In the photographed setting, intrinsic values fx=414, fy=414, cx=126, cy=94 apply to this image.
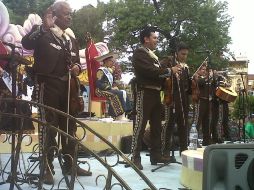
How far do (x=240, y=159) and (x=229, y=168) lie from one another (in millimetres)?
66

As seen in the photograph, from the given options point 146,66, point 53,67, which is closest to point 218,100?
point 146,66

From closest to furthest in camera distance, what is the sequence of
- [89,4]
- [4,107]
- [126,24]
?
[4,107], [126,24], [89,4]

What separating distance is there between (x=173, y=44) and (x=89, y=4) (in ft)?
102

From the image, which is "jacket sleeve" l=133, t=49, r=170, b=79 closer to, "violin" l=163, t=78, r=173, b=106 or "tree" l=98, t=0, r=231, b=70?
"violin" l=163, t=78, r=173, b=106

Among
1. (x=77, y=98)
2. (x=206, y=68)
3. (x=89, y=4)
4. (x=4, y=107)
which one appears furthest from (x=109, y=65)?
(x=89, y=4)

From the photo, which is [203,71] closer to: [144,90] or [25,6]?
[144,90]

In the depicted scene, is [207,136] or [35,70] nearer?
[35,70]

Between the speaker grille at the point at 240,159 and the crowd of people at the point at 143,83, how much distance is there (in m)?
1.48

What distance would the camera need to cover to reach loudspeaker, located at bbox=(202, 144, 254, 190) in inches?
69.4

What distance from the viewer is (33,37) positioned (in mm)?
4246

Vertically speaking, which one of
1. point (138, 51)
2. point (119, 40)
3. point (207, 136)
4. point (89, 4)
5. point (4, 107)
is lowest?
point (207, 136)

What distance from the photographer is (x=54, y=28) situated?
4.59m

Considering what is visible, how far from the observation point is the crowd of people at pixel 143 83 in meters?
4.45

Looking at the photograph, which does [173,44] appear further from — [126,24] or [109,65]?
[126,24]
